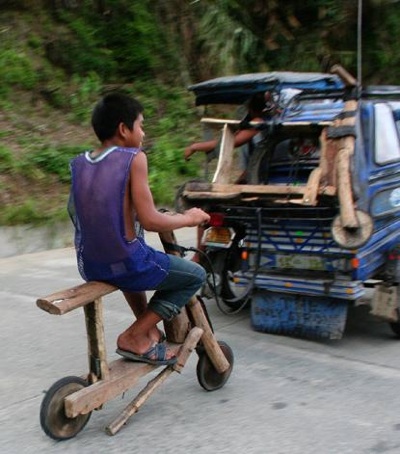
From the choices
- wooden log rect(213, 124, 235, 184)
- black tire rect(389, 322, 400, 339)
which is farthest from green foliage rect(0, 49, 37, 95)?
black tire rect(389, 322, 400, 339)

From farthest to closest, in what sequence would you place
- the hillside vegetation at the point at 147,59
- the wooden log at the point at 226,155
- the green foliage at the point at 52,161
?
the hillside vegetation at the point at 147,59
the green foliage at the point at 52,161
the wooden log at the point at 226,155

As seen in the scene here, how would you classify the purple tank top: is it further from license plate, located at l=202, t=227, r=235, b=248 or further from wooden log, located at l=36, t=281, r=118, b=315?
license plate, located at l=202, t=227, r=235, b=248

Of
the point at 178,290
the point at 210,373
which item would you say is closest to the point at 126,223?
the point at 178,290

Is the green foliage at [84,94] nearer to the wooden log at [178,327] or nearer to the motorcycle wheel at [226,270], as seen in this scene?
the motorcycle wheel at [226,270]

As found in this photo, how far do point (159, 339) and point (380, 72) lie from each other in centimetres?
1298

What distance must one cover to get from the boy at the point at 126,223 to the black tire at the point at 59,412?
0.44m

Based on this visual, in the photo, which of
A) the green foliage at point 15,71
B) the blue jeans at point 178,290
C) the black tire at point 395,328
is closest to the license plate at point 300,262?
the black tire at point 395,328

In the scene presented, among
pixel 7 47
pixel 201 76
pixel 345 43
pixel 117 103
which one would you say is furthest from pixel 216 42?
pixel 117 103

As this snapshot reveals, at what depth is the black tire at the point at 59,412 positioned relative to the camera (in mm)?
3686

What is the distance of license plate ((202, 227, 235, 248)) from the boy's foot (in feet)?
7.52

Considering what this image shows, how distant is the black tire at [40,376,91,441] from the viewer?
369 cm

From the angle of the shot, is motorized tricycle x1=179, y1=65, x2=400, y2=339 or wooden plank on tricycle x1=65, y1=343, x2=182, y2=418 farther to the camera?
motorized tricycle x1=179, y1=65, x2=400, y2=339

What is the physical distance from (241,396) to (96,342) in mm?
1266

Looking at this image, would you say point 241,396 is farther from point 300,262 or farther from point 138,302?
point 300,262
